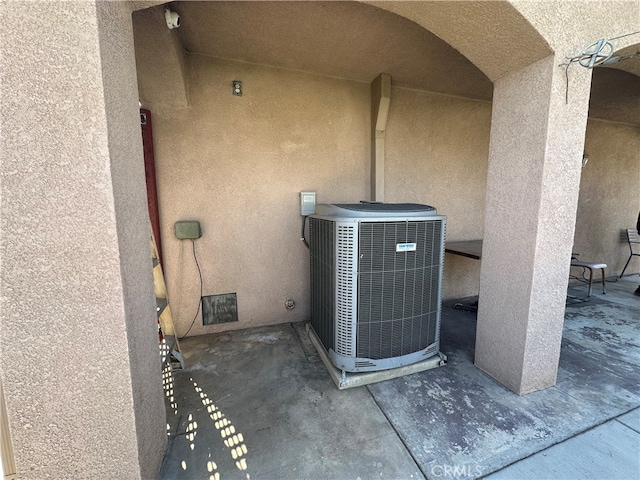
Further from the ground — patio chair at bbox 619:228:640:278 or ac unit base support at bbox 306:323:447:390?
patio chair at bbox 619:228:640:278

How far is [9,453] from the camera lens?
1110 mm

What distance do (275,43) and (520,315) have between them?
2.79 m

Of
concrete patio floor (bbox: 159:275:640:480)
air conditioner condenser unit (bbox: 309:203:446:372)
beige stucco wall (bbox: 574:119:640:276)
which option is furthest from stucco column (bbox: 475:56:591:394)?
beige stucco wall (bbox: 574:119:640:276)

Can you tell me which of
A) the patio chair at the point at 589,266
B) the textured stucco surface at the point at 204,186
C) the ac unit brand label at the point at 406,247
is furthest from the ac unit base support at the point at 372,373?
the patio chair at the point at 589,266

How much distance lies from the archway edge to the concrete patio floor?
2156 mm

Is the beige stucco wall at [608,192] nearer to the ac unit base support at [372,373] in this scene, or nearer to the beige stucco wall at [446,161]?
the beige stucco wall at [446,161]

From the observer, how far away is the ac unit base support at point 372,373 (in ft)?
5.98

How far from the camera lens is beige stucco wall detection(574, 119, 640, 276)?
13.9ft

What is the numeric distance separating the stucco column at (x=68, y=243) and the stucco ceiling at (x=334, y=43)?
3.41 ft

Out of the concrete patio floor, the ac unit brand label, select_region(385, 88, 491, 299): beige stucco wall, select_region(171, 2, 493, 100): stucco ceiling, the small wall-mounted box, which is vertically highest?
select_region(171, 2, 493, 100): stucco ceiling

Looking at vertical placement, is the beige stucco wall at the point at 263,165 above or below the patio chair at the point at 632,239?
above

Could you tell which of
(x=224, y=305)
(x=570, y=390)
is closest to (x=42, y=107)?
(x=224, y=305)

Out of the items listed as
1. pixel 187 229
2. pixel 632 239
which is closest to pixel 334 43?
pixel 187 229

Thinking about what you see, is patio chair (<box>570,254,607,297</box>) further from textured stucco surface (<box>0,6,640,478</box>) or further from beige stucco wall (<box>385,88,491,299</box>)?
textured stucco surface (<box>0,6,640,478</box>)
